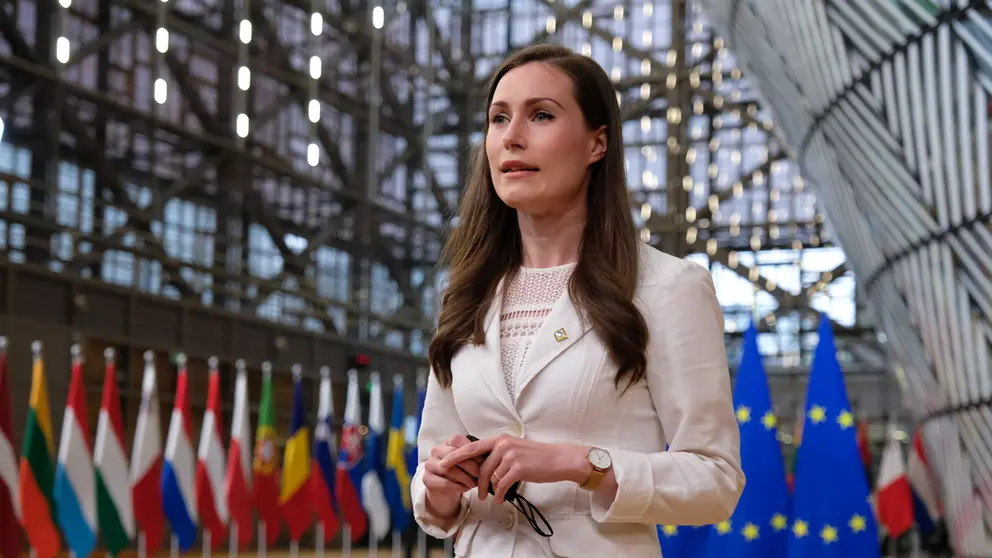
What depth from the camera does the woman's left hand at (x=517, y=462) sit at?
74.0 inches

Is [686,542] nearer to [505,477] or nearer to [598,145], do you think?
[598,145]

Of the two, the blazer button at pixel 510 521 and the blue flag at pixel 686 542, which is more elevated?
the blazer button at pixel 510 521

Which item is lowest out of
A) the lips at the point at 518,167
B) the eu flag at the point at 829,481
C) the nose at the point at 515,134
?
the eu flag at the point at 829,481

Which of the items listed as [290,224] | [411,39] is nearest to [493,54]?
[411,39]

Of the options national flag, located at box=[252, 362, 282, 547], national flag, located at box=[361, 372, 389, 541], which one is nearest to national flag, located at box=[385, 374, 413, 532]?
national flag, located at box=[361, 372, 389, 541]

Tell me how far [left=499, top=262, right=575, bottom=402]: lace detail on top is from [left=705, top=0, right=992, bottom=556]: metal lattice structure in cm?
817

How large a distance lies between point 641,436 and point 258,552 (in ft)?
73.0

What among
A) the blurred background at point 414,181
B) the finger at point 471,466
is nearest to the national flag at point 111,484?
the blurred background at point 414,181

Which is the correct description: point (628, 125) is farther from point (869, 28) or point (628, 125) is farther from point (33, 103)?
point (869, 28)

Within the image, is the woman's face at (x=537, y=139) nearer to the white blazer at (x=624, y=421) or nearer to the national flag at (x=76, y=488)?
the white blazer at (x=624, y=421)

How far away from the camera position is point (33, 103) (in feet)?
64.7

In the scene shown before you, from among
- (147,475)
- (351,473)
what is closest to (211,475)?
(147,475)

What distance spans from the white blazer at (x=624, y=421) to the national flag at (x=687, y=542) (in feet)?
34.4

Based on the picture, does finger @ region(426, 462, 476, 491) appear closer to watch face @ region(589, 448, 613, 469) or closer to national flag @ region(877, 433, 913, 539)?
watch face @ region(589, 448, 613, 469)
